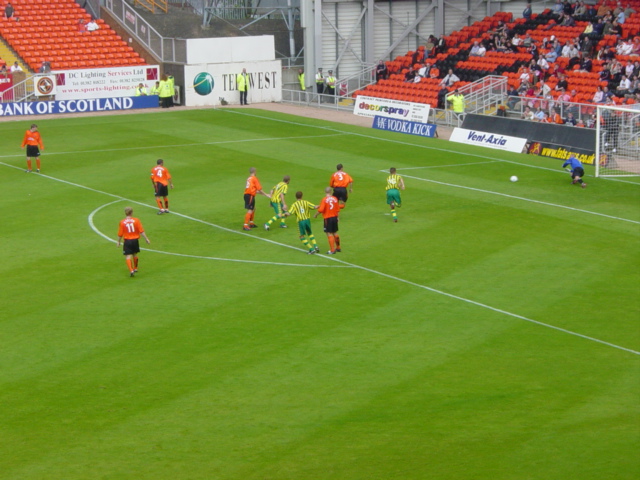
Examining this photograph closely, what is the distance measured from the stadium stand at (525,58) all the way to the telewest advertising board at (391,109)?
2548 millimetres

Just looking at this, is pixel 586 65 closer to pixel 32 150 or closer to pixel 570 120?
pixel 570 120

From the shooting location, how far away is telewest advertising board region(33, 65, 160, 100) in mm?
52562

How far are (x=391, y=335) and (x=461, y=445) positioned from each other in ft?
16.5

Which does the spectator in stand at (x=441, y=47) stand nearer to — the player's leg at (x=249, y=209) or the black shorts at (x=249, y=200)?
the player's leg at (x=249, y=209)

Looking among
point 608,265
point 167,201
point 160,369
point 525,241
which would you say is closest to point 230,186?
point 167,201

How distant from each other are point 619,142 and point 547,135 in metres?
3.61

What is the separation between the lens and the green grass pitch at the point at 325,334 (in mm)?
14680

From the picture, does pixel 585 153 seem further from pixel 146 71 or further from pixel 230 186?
pixel 146 71

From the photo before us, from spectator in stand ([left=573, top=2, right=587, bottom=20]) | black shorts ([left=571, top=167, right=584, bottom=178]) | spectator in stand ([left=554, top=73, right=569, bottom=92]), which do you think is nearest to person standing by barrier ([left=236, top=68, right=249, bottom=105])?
spectator in stand ([left=554, top=73, right=569, bottom=92])

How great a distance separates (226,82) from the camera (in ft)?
182

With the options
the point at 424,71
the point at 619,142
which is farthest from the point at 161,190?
the point at 424,71

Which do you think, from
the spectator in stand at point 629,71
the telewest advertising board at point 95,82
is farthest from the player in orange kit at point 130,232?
the telewest advertising board at point 95,82

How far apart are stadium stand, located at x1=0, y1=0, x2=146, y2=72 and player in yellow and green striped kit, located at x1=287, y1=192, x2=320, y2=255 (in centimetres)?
3364

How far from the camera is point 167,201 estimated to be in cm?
3025
